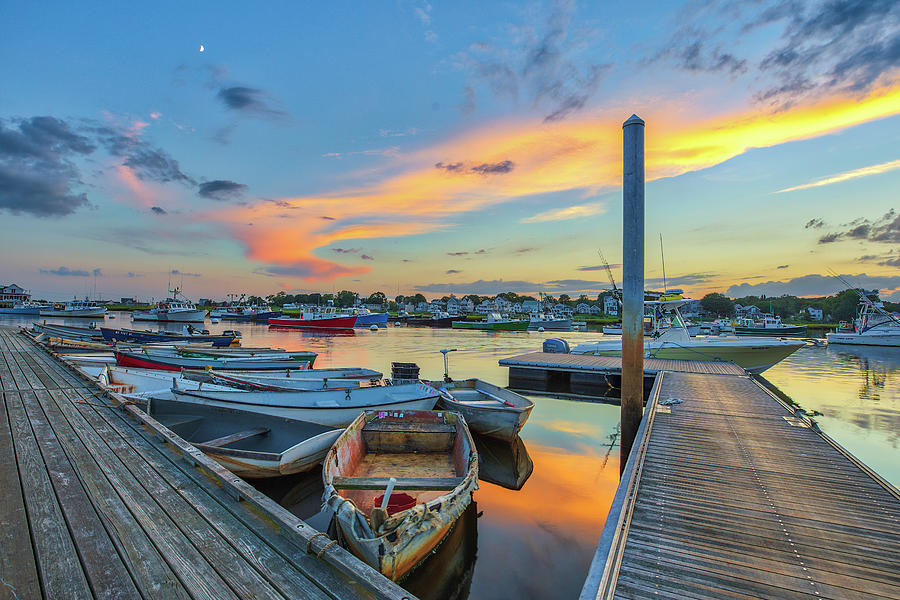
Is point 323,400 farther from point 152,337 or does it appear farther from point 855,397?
point 855,397

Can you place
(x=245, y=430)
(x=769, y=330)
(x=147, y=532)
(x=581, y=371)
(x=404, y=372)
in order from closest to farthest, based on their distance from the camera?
(x=147, y=532) → (x=245, y=430) → (x=404, y=372) → (x=581, y=371) → (x=769, y=330)

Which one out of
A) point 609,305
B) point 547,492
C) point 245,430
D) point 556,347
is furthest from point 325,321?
point 609,305

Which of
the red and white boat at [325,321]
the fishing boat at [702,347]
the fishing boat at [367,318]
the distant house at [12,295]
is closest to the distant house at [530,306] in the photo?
the fishing boat at [367,318]

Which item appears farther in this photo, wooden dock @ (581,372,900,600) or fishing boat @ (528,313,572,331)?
fishing boat @ (528,313,572,331)

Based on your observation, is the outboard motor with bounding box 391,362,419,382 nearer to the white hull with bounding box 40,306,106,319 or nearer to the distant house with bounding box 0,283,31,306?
the white hull with bounding box 40,306,106,319

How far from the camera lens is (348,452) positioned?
7660mm

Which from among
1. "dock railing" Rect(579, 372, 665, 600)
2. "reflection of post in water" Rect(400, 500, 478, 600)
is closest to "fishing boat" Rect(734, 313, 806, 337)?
"dock railing" Rect(579, 372, 665, 600)

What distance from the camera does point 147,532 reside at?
366 centimetres

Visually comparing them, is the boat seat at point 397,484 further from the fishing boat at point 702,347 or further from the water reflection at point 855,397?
the fishing boat at point 702,347

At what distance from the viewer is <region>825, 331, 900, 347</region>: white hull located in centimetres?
4401

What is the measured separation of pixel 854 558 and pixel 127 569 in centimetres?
636

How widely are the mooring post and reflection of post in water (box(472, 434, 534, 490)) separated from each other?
7.94 feet

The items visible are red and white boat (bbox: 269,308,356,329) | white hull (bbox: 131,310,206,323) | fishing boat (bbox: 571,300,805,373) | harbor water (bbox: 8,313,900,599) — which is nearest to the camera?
harbor water (bbox: 8,313,900,599)

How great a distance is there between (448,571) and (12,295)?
16408 cm
